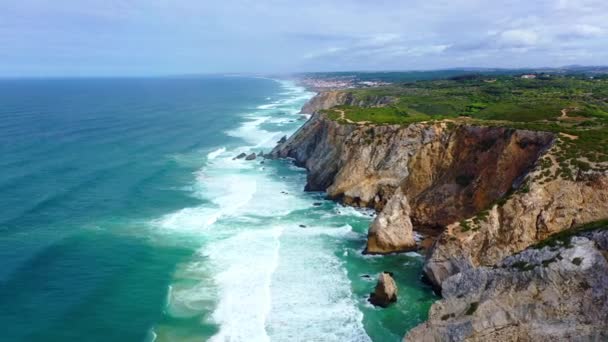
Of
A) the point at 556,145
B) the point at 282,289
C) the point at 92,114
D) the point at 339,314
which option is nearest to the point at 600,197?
the point at 556,145

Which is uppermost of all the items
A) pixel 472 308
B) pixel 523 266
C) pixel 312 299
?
pixel 523 266

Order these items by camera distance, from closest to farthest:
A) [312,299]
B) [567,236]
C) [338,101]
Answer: [567,236], [312,299], [338,101]

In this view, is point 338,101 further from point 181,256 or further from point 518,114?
point 181,256

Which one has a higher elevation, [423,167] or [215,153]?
[423,167]

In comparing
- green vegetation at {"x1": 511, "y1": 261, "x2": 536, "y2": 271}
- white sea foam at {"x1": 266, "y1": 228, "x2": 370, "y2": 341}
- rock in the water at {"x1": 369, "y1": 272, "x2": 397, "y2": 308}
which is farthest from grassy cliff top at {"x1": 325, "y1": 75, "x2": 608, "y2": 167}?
white sea foam at {"x1": 266, "y1": 228, "x2": 370, "y2": 341}

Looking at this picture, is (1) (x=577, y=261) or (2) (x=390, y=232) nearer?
(1) (x=577, y=261)

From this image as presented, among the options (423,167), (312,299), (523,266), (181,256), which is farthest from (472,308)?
(423,167)

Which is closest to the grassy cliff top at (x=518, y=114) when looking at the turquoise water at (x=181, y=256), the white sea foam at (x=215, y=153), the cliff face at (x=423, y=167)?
the cliff face at (x=423, y=167)

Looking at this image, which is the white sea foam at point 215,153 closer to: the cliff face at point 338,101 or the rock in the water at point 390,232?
the cliff face at point 338,101
